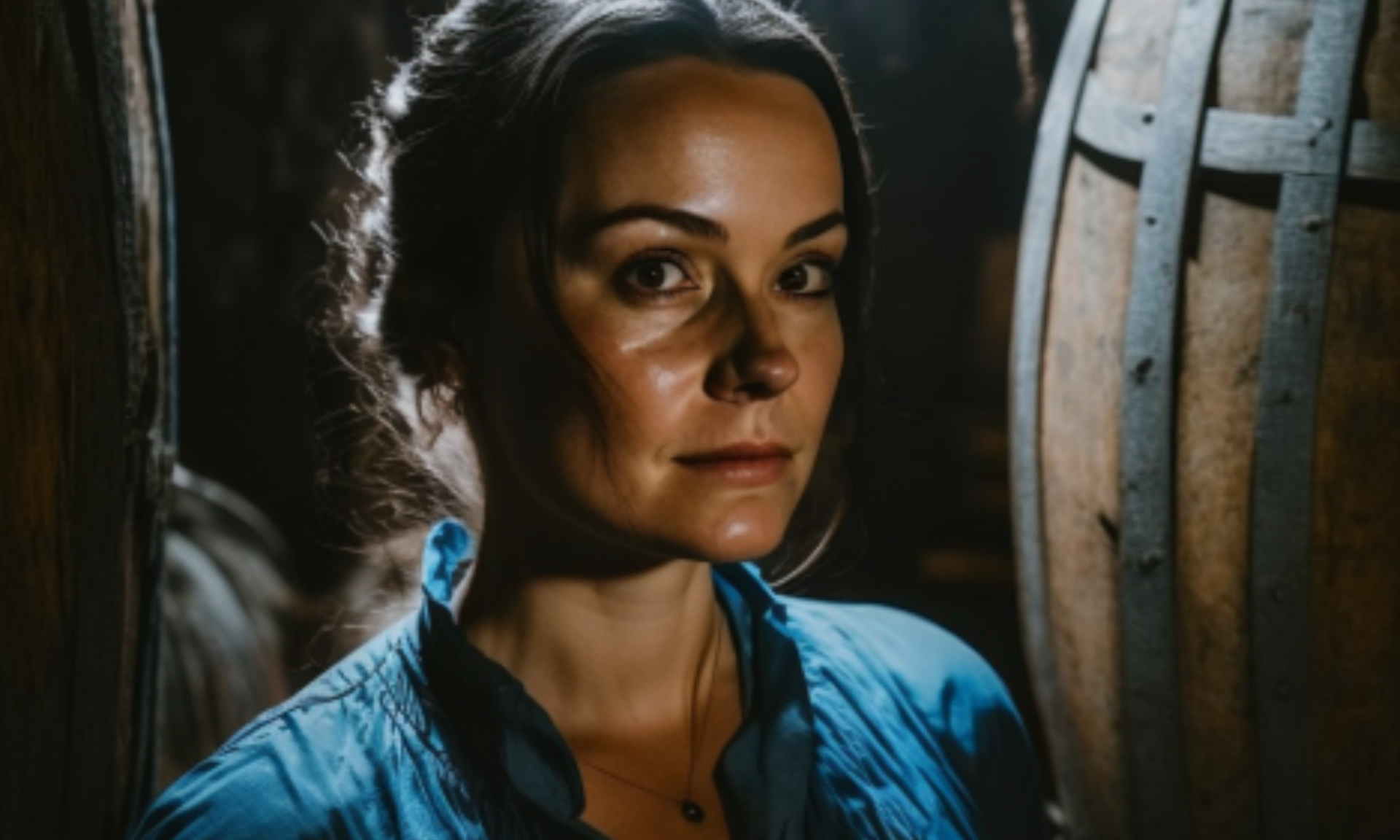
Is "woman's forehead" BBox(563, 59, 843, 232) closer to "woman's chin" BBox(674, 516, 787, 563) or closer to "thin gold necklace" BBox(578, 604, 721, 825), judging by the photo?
"woman's chin" BBox(674, 516, 787, 563)

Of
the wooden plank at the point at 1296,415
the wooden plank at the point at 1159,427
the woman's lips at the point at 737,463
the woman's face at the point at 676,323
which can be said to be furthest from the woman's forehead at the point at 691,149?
the wooden plank at the point at 1296,415

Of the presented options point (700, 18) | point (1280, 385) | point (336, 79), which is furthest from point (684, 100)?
point (336, 79)

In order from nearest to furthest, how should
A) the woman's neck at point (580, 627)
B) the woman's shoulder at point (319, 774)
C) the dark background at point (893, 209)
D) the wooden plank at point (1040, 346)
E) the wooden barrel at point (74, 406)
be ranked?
the wooden barrel at point (74, 406) < the woman's shoulder at point (319, 774) < the woman's neck at point (580, 627) < the wooden plank at point (1040, 346) < the dark background at point (893, 209)

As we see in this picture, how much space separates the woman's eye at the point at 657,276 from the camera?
1.36 metres

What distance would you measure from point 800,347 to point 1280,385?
0.51 meters

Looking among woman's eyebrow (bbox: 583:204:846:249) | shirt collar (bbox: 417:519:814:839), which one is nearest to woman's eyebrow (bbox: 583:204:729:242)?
woman's eyebrow (bbox: 583:204:846:249)

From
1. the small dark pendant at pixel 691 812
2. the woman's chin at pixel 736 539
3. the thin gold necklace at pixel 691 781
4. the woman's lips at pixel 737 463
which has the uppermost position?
the woman's lips at pixel 737 463

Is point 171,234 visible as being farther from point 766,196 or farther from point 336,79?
point 336,79

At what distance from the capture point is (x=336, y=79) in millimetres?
4246

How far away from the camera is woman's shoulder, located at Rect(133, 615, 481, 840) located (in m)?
1.29

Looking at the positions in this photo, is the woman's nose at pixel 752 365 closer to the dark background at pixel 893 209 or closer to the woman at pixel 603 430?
the woman at pixel 603 430

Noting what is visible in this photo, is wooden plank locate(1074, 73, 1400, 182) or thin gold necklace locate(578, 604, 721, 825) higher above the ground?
wooden plank locate(1074, 73, 1400, 182)

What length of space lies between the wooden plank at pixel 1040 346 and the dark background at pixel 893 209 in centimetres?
29

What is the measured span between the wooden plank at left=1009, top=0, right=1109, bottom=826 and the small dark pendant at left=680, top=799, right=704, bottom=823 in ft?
1.75
